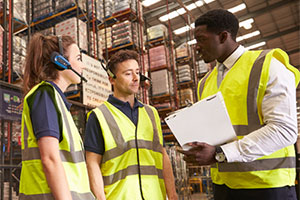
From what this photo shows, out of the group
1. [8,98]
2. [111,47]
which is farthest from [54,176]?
[111,47]

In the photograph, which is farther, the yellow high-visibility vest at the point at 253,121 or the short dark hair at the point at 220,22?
the short dark hair at the point at 220,22

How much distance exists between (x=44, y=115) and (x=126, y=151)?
2.68ft

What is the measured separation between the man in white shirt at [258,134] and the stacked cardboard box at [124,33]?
549cm

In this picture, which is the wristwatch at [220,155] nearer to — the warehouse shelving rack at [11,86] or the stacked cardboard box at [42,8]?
the warehouse shelving rack at [11,86]

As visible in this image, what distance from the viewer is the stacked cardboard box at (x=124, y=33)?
6953 millimetres

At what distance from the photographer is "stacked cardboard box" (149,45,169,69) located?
8195mm

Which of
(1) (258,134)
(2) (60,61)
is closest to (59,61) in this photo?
(2) (60,61)

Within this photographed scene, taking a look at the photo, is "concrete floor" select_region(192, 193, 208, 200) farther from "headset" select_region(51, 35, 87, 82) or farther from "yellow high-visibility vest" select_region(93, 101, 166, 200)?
"headset" select_region(51, 35, 87, 82)

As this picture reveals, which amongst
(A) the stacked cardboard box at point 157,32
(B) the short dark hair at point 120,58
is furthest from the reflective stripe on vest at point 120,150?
(A) the stacked cardboard box at point 157,32

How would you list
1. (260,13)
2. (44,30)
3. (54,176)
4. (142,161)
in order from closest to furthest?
(54,176) < (142,161) < (44,30) < (260,13)

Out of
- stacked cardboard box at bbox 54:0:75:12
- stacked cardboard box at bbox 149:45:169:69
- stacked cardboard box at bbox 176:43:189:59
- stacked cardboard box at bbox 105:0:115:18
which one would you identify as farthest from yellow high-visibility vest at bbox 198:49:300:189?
stacked cardboard box at bbox 176:43:189:59

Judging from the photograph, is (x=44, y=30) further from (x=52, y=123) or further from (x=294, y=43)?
(x=294, y=43)

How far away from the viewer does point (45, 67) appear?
1.65m

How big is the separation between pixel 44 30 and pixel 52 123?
5421mm
